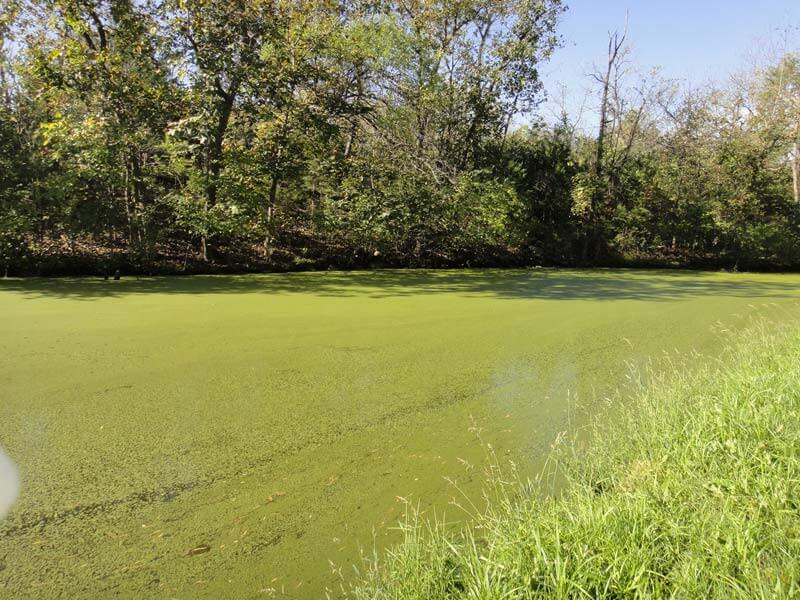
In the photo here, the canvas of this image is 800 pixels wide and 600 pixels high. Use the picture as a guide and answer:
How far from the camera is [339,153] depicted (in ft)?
31.3

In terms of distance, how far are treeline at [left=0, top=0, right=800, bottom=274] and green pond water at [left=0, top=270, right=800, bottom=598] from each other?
1.97 meters

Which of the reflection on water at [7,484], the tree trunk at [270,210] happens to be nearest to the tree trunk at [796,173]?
the tree trunk at [270,210]

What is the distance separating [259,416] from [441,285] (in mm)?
5431

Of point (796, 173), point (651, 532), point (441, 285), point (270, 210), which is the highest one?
point (796, 173)

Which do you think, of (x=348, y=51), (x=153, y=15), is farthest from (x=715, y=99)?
(x=153, y=15)

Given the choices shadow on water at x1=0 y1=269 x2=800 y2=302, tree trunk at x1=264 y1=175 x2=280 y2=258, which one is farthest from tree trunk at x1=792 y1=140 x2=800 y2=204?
tree trunk at x1=264 y1=175 x2=280 y2=258

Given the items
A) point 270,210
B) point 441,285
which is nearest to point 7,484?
point 441,285

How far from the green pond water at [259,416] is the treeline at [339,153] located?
77.4 inches

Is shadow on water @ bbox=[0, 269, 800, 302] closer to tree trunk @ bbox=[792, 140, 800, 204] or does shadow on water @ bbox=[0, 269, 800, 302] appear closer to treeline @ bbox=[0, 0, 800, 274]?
treeline @ bbox=[0, 0, 800, 274]

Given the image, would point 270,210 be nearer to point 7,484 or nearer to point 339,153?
point 339,153

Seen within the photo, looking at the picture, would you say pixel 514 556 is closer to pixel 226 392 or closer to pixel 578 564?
pixel 578 564

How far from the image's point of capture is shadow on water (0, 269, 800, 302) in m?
6.57

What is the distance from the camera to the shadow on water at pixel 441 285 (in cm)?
657

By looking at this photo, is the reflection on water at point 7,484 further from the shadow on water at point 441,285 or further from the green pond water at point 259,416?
the shadow on water at point 441,285
